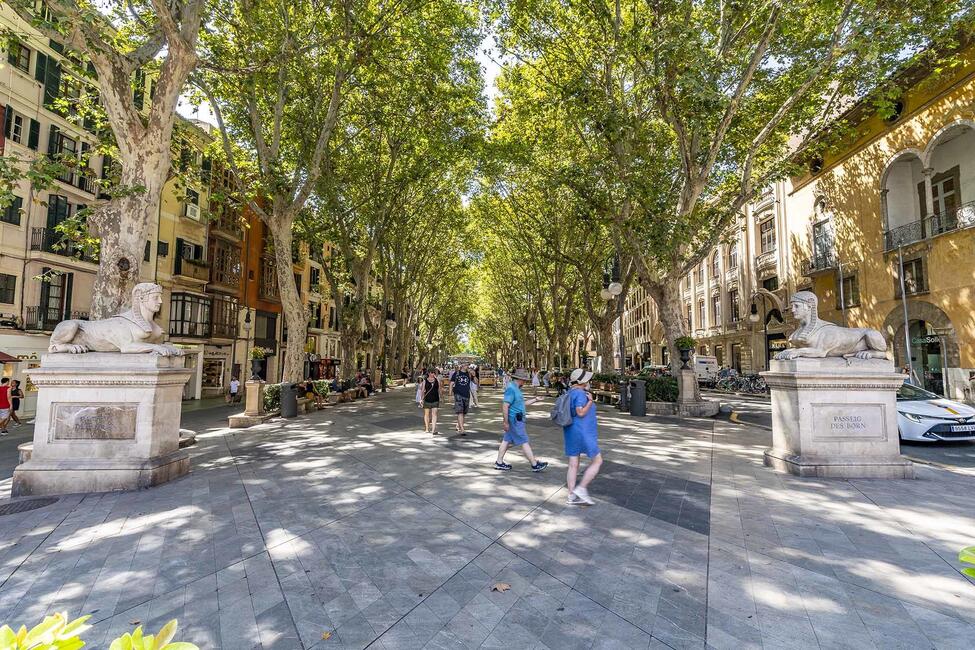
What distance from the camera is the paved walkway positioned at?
309cm

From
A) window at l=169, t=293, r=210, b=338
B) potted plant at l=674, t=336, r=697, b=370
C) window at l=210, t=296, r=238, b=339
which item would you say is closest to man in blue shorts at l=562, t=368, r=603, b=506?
potted plant at l=674, t=336, r=697, b=370

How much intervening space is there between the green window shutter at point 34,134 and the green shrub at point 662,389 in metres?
24.6

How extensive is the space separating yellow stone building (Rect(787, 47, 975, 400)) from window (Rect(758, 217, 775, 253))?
5.29 metres

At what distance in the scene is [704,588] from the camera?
3.58 metres

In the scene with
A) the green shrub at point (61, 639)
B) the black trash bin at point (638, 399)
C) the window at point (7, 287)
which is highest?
the window at point (7, 287)

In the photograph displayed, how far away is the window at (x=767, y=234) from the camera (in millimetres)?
29750

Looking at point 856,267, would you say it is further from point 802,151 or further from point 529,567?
point 529,567

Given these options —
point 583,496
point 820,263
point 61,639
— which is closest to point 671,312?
point 583,496

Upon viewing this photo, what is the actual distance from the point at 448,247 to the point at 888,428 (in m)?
29.9

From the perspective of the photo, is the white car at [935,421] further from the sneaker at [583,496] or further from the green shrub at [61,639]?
the green shrub at [61,639]

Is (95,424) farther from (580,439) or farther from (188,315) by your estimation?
(188,315)

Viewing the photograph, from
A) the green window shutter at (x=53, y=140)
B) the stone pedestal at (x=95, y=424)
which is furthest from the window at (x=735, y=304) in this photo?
the green window shutter at (x=53, y=140)

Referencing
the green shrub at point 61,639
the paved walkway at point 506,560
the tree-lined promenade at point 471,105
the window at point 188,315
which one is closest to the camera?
the green shrub at point 61,639

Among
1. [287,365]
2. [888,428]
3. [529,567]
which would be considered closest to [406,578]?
[529,567]
